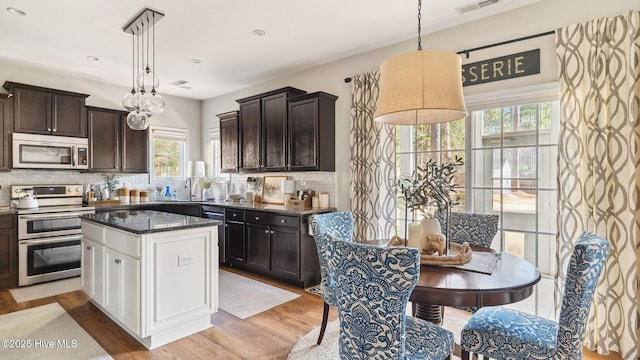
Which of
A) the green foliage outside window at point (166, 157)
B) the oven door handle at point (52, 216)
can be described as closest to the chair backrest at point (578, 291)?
the oven door handle at point (52, 216)

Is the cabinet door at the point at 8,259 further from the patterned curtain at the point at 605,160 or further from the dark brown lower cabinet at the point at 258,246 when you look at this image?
the patterned curtain at the point at 605,160

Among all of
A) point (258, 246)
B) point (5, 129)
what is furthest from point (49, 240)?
point (258, 246)

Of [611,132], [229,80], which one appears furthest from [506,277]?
[229,80]

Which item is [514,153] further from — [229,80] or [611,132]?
[229,80]

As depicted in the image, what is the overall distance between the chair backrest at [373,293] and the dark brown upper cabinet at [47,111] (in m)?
4.97

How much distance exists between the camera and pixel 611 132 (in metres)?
2.64

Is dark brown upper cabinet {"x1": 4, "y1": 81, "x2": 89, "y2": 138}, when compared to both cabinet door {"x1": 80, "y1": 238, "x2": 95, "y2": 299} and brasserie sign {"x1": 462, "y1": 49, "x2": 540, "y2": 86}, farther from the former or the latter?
brasserie sign {"x1": 462, "y1": 49, "x2": 540, "y2": 86}

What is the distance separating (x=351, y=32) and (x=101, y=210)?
4.15 meters

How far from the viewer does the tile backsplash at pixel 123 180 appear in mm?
4707

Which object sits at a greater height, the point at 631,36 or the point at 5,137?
the point at 631,36

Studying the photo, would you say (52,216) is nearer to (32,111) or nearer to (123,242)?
(32,111)

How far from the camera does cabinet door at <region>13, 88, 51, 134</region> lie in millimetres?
4523

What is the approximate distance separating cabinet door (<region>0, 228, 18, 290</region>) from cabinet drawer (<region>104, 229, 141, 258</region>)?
6.82 ft

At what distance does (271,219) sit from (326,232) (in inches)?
79.2
